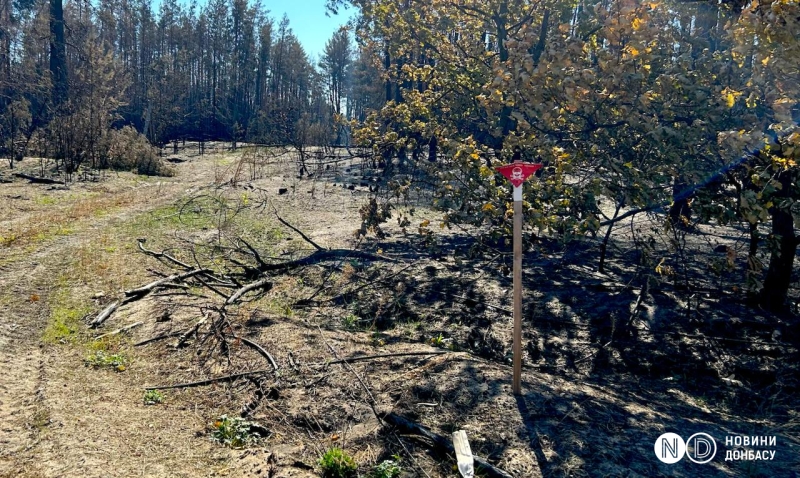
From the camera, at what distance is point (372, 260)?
8.78 metres

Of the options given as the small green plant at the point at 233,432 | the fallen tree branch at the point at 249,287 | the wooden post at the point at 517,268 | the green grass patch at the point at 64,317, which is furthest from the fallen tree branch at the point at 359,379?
the green grass patch at the point at 64,317

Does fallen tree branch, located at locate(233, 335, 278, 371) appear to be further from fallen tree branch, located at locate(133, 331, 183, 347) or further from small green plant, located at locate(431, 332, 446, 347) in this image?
small green plant, located at locate(431, 332, 446, 347)

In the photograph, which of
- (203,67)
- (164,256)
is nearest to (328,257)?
(164,256)

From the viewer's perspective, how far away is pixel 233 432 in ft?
12.4

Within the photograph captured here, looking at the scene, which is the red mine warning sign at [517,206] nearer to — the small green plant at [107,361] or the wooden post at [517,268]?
the wooden post at [517,268]

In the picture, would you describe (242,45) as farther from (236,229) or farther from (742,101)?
(742,101)

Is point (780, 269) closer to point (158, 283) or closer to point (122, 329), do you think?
point (122, 329)

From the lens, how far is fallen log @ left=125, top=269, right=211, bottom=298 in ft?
21.7

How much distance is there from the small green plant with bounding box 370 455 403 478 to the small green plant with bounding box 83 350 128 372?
267 centimetres

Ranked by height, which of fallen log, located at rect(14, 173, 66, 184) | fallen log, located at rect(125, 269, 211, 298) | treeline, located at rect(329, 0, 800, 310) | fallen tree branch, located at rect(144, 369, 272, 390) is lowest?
fallen tree branch, located at rect(144, 369, 272, 390)

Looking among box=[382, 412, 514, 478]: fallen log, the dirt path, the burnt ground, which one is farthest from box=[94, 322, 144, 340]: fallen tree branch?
box=[382, 412, 514, 478]: fallen log

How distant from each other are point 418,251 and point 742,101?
5.27 metres

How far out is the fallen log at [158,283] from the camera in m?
6.62

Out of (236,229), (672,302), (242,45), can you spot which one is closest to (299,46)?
(242,45)
